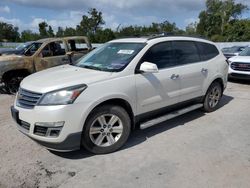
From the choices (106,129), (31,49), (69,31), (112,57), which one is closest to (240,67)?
(112,57)

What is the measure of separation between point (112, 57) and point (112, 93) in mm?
982

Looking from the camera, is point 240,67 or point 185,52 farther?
point 240,67

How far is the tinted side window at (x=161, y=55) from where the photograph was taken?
4.81 m

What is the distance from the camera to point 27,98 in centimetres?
407

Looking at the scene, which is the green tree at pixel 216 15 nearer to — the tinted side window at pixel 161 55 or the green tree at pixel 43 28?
the green tree at pixel 43 28

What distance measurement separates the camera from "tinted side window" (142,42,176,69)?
481 cm

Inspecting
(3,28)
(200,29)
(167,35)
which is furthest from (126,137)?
(3,28)

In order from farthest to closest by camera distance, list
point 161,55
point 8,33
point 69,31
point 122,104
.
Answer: point 8,33 < point 69,31 < point 161,55 < point 122,104

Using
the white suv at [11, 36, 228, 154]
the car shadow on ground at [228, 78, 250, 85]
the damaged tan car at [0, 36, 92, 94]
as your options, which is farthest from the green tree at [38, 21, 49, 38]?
the white suv at [11, 36, 228, 154]

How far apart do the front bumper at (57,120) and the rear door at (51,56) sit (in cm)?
546

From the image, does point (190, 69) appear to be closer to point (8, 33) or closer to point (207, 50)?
point (207, 50)

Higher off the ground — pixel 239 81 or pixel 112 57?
pixel 112 57

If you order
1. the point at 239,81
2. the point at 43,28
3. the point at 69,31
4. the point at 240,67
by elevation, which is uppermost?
the point at 43,28

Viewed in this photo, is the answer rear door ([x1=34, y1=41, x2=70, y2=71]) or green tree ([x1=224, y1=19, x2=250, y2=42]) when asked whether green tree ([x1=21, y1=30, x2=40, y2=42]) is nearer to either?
green tree ([x1=224, y1=19, x2=250, y2=42])
